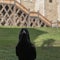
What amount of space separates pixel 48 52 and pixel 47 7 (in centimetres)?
2986

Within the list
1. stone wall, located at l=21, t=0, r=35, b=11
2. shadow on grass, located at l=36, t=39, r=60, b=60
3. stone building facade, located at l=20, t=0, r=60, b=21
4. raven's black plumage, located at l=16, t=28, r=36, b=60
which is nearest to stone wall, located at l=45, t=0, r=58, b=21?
stone building facade, located at l=20, t=0, r=60, b=21

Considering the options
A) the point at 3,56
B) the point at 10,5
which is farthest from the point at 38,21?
the point at 3,56

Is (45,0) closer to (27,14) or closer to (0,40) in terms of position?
(27,14)

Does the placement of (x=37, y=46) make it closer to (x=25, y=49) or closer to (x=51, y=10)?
(x=25, y=49)

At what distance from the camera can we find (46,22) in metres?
39.2

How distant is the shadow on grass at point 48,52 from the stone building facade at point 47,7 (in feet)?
83.1

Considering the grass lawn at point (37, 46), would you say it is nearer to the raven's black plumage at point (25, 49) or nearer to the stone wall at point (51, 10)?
the raven's black plumage at point (25, 49)

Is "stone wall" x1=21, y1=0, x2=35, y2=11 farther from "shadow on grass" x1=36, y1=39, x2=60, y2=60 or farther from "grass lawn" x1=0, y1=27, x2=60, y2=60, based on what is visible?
"shadow on grass" x1=36, y1=39, x2=60, y2=60

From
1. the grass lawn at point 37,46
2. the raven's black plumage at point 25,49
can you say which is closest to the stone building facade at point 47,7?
the grass lawn at point 37,46

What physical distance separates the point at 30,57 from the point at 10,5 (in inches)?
1105

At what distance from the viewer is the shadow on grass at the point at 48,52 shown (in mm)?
15305

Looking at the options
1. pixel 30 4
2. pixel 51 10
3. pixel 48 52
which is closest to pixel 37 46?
A: pixel 48 52

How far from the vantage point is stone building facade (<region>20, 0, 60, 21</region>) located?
45.2 m

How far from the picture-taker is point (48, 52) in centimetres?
1672
